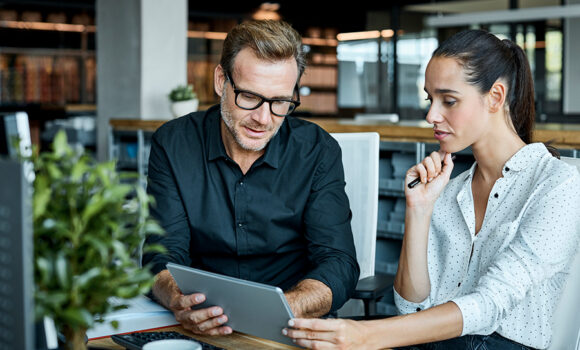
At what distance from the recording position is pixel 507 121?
1689mm

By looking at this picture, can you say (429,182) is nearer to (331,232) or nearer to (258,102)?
(331,232)

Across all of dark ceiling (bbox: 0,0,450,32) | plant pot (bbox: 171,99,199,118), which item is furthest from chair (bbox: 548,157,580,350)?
dark ceiling (bbox: 0,0,450,32)

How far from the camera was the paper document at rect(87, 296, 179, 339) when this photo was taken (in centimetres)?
135

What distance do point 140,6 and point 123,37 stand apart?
33 cm

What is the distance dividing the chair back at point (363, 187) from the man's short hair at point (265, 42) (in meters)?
0.33

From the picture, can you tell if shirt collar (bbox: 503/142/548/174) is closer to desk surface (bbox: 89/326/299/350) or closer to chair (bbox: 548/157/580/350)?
A: chair (bbox: 548/157/580/350)

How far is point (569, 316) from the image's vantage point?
5.21ft

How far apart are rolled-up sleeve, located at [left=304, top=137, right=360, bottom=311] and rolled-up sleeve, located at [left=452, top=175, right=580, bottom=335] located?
0.38 m

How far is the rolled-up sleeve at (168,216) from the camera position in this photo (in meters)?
1.80

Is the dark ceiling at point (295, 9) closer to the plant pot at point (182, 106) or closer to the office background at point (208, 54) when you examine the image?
the office background at point (208, 54)

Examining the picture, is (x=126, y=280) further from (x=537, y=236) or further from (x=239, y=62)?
(x=239, y=62)

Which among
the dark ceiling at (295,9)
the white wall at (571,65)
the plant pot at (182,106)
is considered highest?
the dark ceiling at (295,9)

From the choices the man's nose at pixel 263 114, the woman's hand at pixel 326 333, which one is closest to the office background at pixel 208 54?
the man's nose at pixel 263 114

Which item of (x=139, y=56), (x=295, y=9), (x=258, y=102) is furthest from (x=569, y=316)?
(x=295, y=9)
